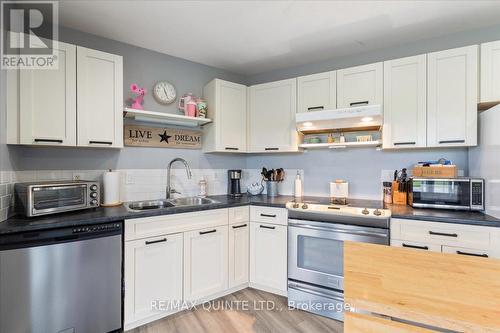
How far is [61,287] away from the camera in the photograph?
5.40 feet

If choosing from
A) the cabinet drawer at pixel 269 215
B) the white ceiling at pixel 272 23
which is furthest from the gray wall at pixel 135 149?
the cabinet drawer at pixel 269 215

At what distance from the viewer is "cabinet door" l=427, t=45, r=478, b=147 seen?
2.08 m

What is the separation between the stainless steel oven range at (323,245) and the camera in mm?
2053

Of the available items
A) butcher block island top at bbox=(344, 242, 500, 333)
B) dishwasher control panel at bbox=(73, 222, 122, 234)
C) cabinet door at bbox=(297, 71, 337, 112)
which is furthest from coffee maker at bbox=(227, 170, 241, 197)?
Result: butcher block island top at bbox=(344, 242, 500, 333)

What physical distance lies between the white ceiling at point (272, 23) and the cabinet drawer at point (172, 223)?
1.61m

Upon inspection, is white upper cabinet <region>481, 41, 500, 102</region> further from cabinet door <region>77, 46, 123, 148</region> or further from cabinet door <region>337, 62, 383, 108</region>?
cabinet door <region>77, 46, 123, 148</region>

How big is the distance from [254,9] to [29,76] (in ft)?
5.59

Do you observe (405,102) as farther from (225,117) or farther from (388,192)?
(225,117)

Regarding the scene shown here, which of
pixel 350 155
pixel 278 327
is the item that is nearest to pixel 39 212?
pixel 278 327

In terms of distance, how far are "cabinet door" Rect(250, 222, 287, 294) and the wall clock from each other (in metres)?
1.57

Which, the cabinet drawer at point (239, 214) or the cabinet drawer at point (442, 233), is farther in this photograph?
the cabinet drawer at point (239, 214)

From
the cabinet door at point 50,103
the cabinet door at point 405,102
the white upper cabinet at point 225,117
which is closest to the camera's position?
the cabinet door at point 50,103

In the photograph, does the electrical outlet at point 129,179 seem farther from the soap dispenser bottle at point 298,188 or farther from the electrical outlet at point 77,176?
the soap dispenser bottle at point 298,188

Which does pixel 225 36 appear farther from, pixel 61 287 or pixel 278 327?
pixel 278 327
